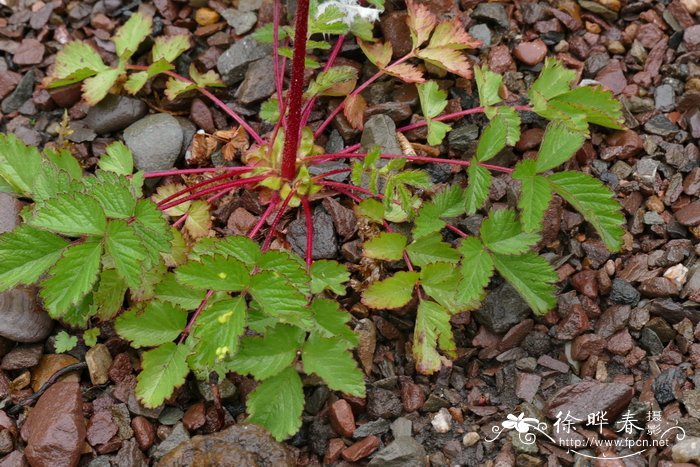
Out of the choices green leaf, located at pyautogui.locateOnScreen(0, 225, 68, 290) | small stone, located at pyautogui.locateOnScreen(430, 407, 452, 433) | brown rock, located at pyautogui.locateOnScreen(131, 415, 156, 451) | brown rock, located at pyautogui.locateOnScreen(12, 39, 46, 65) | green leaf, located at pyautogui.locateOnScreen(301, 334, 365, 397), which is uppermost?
brown rock, located at pyautogui.locateOnScreen(12, 39, 46, 65)

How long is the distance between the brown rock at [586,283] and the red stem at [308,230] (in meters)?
0.91

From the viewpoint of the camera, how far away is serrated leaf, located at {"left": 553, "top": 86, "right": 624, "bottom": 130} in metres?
2.44

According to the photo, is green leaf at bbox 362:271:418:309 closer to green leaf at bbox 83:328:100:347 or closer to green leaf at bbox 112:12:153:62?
green leaf at bbox 83:328:100:347

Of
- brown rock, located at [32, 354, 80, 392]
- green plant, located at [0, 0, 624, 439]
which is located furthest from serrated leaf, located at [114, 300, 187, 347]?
brown rock, located at [32, 354, 80, 392]

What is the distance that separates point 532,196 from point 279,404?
0.98 meters

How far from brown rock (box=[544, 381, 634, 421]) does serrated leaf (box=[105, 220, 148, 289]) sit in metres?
1.31

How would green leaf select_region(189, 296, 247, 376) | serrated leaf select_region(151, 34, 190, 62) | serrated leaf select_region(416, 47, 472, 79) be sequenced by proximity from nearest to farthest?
1. green leaf select_region(189, 296, 247, 376)
2. serrated leaf select_region(416, 47, 472, 79)
3. serrated leaf select_region(151, 34, 190, 62)

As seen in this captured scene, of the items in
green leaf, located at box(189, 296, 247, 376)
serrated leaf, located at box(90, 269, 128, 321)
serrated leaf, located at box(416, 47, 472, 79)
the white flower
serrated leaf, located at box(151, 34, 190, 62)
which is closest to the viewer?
green leaf, located at box(189, 296, 247, 376)

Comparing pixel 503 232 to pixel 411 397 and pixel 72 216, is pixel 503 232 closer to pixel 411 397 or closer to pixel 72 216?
pixel 411 397

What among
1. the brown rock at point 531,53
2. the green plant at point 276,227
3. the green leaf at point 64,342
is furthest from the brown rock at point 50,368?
the brown rock at point 531,53

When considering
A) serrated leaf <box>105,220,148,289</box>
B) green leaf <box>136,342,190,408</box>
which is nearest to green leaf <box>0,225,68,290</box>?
serrated leaf <box>105,220,148,289</box>

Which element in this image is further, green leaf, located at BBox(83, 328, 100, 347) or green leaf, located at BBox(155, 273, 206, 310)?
green leaf, located at BBox(83, 328, 100, 347)

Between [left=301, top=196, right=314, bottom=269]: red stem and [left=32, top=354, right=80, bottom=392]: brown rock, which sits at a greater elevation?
[left=301, top=196, right=314, bottom=269]: red stem

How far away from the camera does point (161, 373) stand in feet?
7.02
